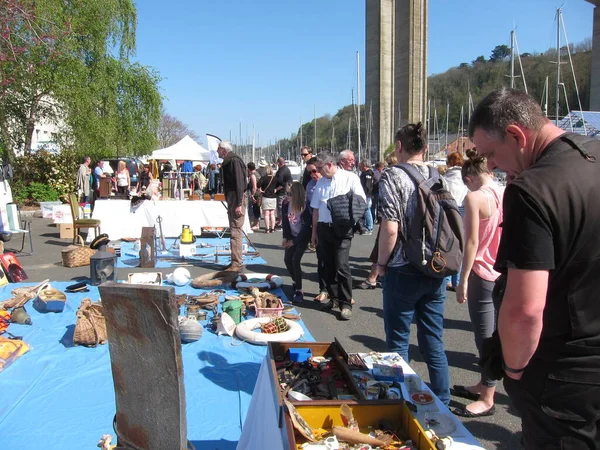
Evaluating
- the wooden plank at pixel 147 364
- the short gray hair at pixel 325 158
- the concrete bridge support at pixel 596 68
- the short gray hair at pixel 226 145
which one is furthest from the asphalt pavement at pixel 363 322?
the concrete bridge support at pixel 596 68

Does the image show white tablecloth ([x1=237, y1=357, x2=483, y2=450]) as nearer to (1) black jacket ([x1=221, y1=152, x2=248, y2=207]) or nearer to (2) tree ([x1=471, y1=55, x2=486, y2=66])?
(1) black jacket ([x1=221, y1=152, x2=248, y2=207])

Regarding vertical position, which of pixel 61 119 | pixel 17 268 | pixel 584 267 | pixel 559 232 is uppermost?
pixel 61 119

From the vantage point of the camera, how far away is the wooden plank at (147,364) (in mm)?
1774

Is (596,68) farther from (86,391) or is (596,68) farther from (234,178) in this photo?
(86,391)

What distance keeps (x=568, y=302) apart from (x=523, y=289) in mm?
182

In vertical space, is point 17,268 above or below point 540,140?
below

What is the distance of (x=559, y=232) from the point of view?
1.49 metres

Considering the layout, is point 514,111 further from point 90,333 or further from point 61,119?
point 61,119

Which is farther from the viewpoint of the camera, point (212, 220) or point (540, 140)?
point (212, 220)

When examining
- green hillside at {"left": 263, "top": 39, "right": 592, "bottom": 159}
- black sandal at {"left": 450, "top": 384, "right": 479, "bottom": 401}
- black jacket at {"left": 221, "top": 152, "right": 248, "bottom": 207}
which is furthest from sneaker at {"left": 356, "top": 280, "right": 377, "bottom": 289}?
green hillside at {"left": 263, "top": 39, "right": 592, "bottom": 159}

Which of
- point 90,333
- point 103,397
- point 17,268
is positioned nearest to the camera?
point 103,397

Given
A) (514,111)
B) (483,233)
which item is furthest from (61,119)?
(514,111)

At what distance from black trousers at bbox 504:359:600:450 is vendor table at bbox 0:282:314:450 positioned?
2395 mm

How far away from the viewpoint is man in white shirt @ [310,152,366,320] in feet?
19.5
